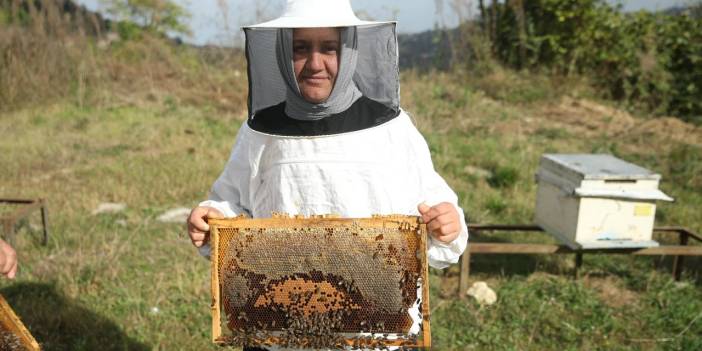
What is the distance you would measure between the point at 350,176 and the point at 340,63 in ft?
1.15

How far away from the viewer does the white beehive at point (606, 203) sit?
12.1 ft

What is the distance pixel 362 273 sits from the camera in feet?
5.29

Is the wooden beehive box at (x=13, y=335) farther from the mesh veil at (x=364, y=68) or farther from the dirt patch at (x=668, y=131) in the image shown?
the dirt patch at (x=668, y=131)

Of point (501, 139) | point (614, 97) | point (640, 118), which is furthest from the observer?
point (614, 97)

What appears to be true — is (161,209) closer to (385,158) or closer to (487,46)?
(385,158)

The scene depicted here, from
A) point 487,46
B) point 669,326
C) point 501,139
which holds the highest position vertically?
point 487,46

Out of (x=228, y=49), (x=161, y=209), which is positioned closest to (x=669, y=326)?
(x=161, y=209)

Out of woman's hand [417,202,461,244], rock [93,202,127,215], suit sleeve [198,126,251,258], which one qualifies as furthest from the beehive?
rock [93,202,127,215]

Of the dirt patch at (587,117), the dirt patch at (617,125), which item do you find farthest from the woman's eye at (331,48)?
the dirt patch at (587,117)

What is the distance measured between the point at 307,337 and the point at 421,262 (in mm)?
397

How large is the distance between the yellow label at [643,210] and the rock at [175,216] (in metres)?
3.82

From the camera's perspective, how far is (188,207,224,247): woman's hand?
1.69 meters

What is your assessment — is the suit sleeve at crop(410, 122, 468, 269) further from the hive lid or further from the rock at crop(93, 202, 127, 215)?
the rock at crop(93, 202, 127, 215)

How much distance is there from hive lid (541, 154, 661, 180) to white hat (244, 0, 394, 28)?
259 cm
